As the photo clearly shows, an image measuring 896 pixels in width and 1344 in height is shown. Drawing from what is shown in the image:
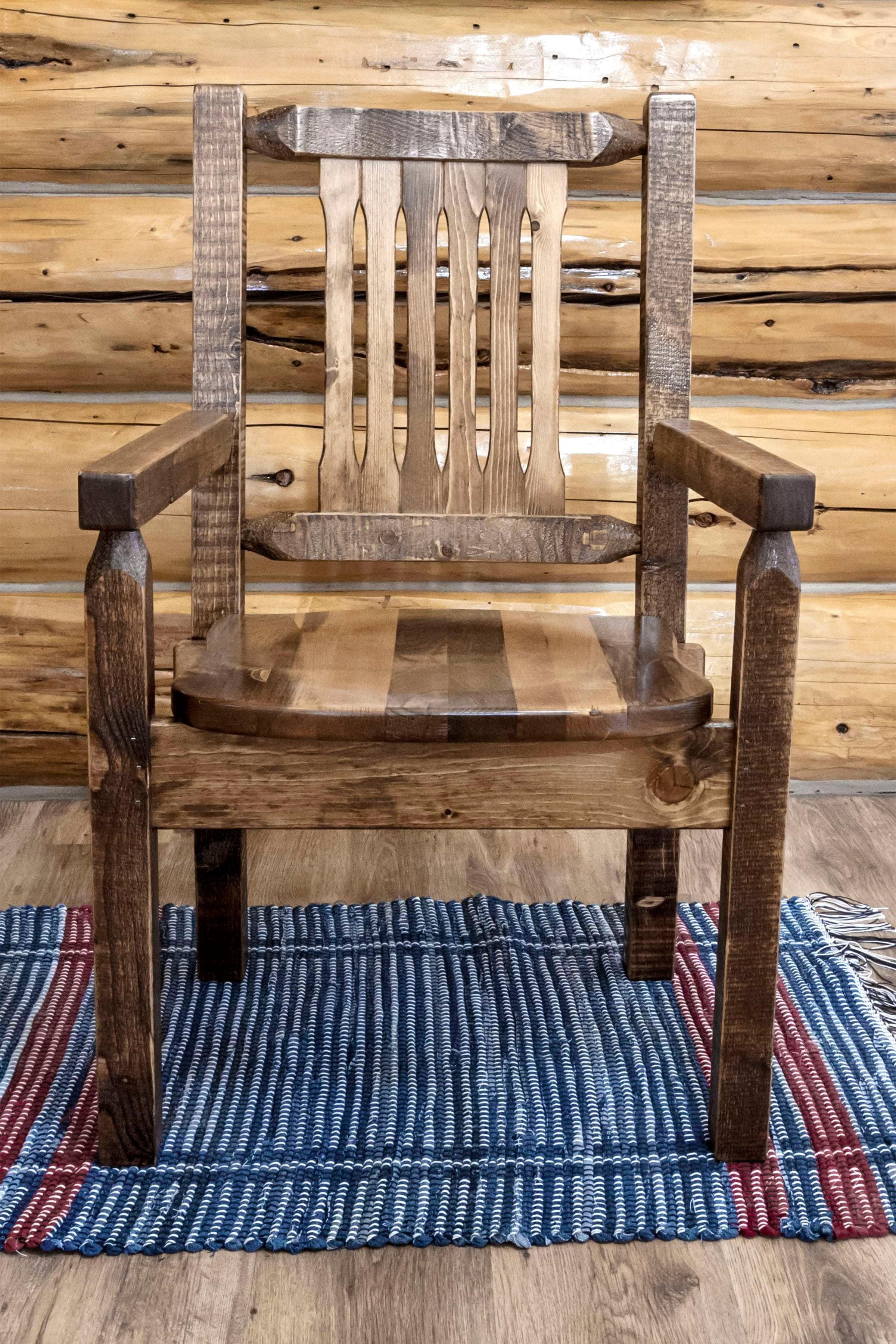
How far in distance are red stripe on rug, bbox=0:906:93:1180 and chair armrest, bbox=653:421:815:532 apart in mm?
843

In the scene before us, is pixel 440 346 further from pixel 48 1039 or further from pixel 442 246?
pixel 48 1039

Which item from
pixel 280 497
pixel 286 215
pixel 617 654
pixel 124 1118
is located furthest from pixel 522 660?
pixel 286 215

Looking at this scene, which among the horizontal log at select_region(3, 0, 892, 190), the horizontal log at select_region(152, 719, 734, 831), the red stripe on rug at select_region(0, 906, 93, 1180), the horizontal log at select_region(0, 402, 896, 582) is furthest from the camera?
the horizontal log at select_region(0, 402, 896, 582)

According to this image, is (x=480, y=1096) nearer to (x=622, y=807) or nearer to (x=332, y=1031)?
(x=332, y=1031)

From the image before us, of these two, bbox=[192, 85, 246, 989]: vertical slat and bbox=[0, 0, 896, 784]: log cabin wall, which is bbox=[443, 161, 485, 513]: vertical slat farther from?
bbox=[0, 0, 896, 784]: log cabin wall

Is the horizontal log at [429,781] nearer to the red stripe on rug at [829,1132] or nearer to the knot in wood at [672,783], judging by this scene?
the knot in wood at [672,783]

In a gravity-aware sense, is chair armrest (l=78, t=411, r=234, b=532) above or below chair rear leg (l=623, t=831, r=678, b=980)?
above

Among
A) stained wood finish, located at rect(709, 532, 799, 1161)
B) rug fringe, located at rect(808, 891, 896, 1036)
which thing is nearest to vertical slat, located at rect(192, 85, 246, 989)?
stained wood finish, located at rect(709, 532, 799, 1161)

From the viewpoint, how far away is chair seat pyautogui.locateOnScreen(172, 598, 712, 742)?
933 mm

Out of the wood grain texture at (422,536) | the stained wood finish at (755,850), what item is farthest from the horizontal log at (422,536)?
the stained wood finish at (755,850)

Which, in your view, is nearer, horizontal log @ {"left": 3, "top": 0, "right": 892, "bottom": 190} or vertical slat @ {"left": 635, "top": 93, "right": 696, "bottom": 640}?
vertical slat @ {"left": 635, "top": 93, "right": 696, "bottom": 640}

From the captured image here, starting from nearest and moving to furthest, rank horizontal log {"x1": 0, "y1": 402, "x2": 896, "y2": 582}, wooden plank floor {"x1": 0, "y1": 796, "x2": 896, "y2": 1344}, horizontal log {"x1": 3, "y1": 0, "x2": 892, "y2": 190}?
wooden plank floor {"x1": 0, "y1": 796, "x2": 896, "y2": 1344}, horizontal log {"x1": 3, "y1": 0, "x2": 892, "y2": 190}, horizontal log {"x1": 0, "y1": 402, "x2": 896, "y2": 582}

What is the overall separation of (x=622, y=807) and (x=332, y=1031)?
462 mm

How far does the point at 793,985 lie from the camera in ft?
4.46
